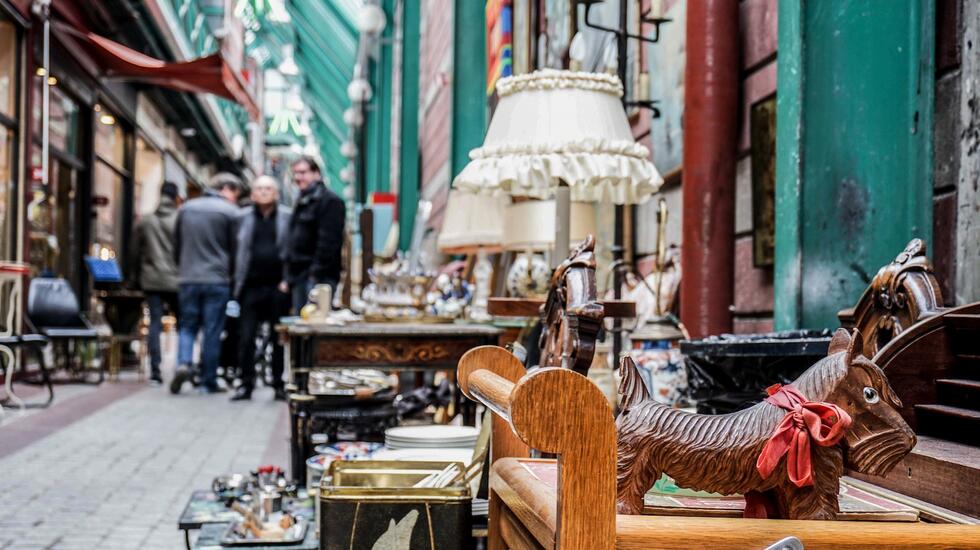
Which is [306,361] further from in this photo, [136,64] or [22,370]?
[136,64]

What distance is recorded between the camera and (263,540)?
2420 mm

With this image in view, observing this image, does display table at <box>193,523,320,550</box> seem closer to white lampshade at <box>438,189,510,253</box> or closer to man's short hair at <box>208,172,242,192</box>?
white lampshade at <box>438,189,510,253</box>

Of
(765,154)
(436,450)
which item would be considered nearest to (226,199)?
(765,154)

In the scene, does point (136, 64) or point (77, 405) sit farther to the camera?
point (136, 64)

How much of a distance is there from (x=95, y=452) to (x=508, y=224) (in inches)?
104

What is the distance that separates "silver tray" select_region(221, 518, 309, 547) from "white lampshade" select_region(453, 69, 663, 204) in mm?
921

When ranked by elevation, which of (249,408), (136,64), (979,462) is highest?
(136,64)

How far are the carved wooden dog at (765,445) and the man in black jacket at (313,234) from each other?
6240 mm

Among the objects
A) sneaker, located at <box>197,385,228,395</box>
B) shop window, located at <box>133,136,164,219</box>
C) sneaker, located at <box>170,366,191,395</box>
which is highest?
shop window, located at <box>133,136,164,219</box>

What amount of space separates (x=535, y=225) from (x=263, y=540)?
71.4 inches

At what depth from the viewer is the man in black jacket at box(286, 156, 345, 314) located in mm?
7250

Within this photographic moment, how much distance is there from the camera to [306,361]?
13.3ft

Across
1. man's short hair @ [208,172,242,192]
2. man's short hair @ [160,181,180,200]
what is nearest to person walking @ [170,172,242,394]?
man's short hair @ [208,172,242,192]

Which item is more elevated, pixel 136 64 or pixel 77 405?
pixel 136 64
